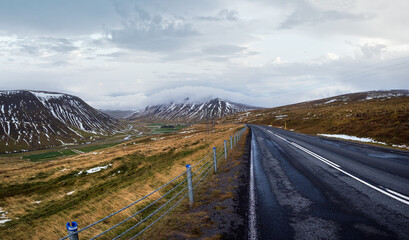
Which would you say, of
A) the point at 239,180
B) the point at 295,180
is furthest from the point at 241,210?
the point at 295,180

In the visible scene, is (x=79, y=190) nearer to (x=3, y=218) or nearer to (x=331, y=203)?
(x=3, y=218)

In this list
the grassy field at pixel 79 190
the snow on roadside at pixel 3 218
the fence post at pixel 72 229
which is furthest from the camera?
the snow on roadside at pixel 3 218

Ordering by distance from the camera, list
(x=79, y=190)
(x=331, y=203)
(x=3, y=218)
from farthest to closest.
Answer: (x=79, y=190) → (x=3, y=218) → (x=331, y=203)

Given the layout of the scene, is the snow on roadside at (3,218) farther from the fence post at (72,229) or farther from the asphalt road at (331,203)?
the asphalt road at (331,203)

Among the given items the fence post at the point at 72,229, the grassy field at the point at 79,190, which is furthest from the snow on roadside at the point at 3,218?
the fence post at the point at 72,229

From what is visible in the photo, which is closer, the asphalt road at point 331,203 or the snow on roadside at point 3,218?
the asphalt road at point 331,203

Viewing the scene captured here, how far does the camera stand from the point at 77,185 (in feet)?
75.7

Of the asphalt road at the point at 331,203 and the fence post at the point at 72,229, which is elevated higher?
the fence post at the point at 72,229

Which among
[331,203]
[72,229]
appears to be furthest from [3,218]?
[331,203]

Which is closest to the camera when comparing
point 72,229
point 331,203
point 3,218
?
point 72,229

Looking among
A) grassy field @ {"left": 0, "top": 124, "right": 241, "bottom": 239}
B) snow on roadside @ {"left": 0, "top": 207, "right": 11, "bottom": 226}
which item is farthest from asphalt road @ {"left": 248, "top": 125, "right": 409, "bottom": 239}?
snow on roadside @ {"left": 0, "top": 207, "right": 11, "bottom": 226}

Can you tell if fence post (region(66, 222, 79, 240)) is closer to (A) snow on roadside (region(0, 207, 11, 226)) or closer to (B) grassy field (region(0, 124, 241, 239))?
(B) grassy field (region(0, 124, 241, 239))

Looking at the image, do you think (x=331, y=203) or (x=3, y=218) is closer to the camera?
(x=331, y=203)

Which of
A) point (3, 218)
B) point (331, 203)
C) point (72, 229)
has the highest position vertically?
point (72, 229)
